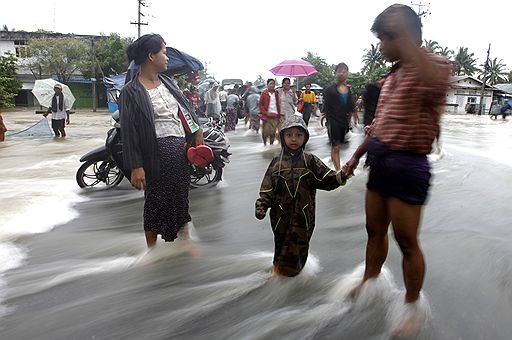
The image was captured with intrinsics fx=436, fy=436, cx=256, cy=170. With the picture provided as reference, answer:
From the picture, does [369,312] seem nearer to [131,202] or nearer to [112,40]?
[131,202]

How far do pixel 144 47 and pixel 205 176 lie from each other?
13.0 feet

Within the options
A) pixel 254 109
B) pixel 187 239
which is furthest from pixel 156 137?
pixel 254 109

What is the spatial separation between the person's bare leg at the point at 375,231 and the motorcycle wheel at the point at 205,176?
4058 millimetres

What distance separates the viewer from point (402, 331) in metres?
2.51

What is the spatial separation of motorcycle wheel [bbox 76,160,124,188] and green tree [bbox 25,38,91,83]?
108 ft

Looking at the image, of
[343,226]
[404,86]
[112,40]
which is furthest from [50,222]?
[112,40]

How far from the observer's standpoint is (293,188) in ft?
9.83

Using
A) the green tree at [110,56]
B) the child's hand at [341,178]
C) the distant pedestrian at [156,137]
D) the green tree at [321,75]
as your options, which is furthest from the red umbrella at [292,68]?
the green tree at [321,75]

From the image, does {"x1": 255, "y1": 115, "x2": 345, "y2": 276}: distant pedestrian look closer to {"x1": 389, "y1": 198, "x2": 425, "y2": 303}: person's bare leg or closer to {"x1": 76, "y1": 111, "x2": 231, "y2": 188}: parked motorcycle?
{"x1": 389, "y1": 198, "x2": 425, "y2": 303}: person's bare leg

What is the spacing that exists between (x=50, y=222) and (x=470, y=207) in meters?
4.95

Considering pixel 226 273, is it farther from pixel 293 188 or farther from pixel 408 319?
pixel 408 319

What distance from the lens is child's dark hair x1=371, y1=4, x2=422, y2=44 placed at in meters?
2.30

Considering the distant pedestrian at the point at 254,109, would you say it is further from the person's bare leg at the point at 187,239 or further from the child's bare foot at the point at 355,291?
the child's bare foot at the point at 355,291

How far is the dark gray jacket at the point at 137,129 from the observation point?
10.7ft
